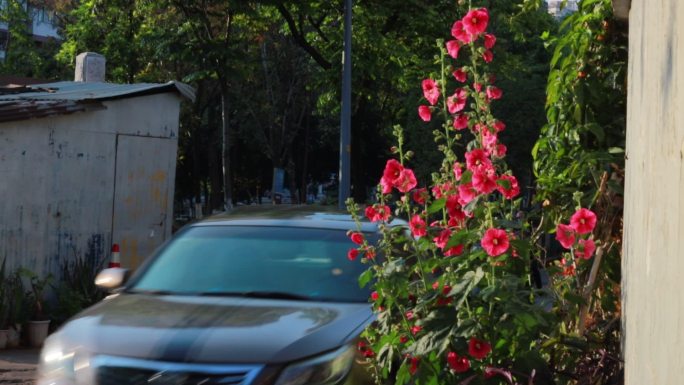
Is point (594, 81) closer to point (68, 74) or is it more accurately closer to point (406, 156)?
point (406, 156)

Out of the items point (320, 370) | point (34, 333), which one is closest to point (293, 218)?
point (320, 370)

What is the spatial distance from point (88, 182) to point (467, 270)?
9.34m

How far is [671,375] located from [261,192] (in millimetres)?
61880

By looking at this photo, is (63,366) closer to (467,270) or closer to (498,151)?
(467,270)

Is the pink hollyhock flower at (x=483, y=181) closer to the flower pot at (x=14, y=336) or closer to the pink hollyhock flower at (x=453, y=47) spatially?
the pink hollyhock flower at (x=453, y=47)

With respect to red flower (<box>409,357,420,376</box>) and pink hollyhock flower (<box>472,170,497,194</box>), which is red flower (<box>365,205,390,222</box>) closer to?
pink hollyhock flower (<box>472,170,497,194</box>)

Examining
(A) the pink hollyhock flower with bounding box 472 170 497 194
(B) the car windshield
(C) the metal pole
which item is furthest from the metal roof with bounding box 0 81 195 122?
(A) the pink hollyhock flower with bounding box 472 170 497 194

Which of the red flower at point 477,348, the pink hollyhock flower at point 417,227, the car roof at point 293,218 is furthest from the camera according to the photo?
the car roof at point 293,218

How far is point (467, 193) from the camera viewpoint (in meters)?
4.02

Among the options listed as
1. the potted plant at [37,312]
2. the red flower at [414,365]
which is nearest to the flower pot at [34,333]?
the potted plant at [37,312]

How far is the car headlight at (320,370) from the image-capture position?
461 centimetres

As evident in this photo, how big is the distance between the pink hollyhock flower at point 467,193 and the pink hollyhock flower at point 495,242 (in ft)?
0.83

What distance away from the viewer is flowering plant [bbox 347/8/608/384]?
12.3 ft

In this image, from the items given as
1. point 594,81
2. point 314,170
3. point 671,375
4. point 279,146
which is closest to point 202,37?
point 279,146
